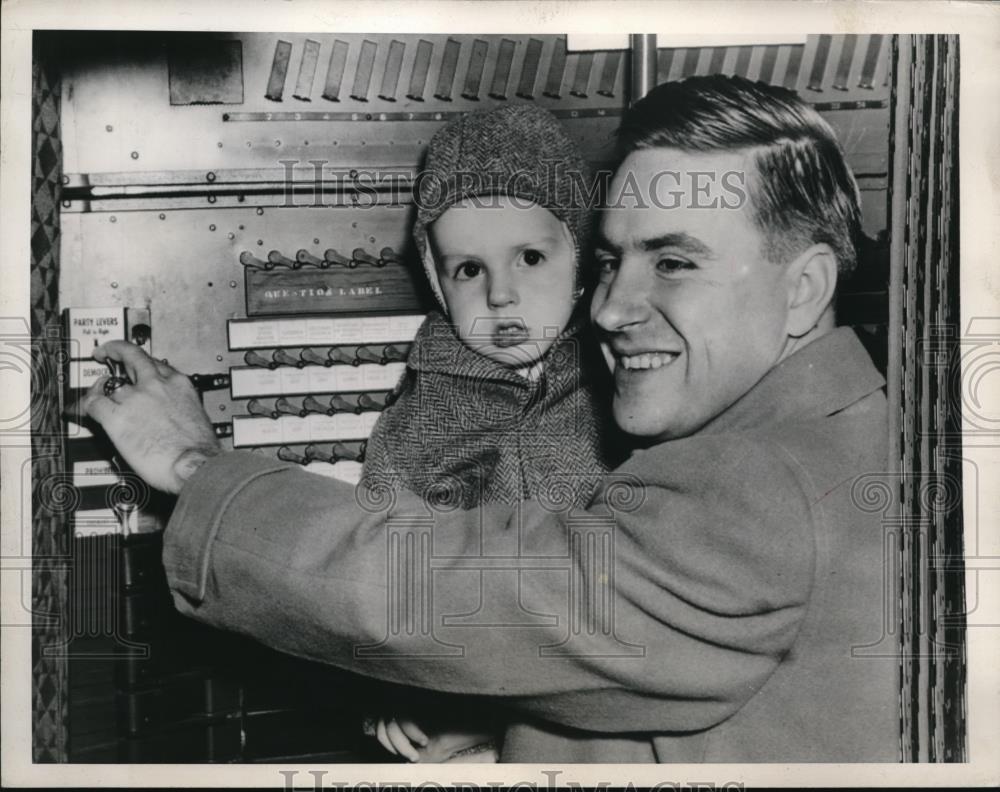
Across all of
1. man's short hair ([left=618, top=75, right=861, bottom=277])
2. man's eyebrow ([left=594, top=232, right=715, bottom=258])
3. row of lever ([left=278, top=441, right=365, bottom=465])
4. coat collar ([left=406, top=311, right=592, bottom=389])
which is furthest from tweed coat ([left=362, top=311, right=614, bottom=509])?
man's short hair ([left=618, top=75, right=861, bottom=277])

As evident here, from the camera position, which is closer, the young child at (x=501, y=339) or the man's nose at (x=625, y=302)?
the man's nose at (x=625, y=302)

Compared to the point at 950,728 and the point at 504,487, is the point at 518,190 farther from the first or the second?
the point at 950,728

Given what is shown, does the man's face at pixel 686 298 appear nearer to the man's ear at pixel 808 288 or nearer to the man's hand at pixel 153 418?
the man's ear at pixel 808 288

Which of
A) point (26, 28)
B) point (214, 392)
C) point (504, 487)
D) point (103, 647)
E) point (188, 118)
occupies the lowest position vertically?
point (103, 647)

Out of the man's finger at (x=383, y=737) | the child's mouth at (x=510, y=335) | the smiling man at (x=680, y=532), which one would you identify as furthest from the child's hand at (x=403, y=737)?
the child's mouth at (x=510, y=335)

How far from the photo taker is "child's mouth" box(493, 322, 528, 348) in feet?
4.80

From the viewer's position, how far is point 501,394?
1.48 meters

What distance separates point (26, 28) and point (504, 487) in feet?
3.34

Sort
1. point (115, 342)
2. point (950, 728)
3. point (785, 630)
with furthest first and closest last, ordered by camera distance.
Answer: point (115, 342)
point (950, 728)
point (785, 630)

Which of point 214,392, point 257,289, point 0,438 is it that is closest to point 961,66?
point 257,289

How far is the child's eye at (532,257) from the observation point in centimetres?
145

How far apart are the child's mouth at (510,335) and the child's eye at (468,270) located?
89mm

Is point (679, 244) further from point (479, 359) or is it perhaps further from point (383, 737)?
point (383, 737)

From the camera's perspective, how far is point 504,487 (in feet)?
4.80
